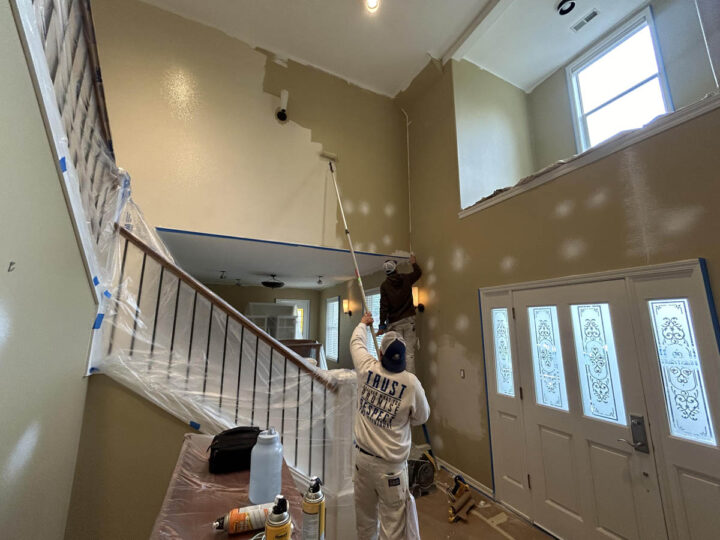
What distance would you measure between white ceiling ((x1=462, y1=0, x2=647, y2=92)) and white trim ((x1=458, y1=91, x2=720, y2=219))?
1.94 metres

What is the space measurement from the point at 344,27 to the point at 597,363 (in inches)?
166

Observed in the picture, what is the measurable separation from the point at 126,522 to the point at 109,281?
1418 millimetres

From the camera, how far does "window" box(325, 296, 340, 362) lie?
673 cm

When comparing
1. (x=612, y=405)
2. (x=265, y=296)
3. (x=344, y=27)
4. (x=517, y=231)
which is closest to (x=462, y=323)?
(x=517, y=231)

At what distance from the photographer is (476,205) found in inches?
126

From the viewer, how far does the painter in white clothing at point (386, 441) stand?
1.76 meters

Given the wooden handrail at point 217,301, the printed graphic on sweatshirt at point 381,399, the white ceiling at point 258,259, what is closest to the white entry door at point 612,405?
the printed graphic on sweatshirt at point 381,399

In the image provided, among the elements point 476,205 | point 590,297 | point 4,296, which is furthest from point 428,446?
point 4,296

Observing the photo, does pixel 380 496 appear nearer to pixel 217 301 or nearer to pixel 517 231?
pixel 217 301

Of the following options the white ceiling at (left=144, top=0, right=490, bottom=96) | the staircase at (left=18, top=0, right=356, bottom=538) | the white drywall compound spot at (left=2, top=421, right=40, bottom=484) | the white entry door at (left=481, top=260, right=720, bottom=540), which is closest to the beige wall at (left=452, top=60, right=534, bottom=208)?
the white ceiling at (left=144, top=0, right=490, bottom=96)

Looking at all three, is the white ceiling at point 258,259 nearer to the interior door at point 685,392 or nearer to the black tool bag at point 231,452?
the black tool bag at point 231,452

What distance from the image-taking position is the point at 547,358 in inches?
99.3

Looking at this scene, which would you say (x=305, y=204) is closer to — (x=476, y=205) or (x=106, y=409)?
(x=476, y=205)

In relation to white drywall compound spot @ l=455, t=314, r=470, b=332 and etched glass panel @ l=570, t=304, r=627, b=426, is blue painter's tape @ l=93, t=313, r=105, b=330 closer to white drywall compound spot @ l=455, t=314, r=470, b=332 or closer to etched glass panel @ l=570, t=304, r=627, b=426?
white drywall compound spot @ l=455, t=314, r=470, b=332
